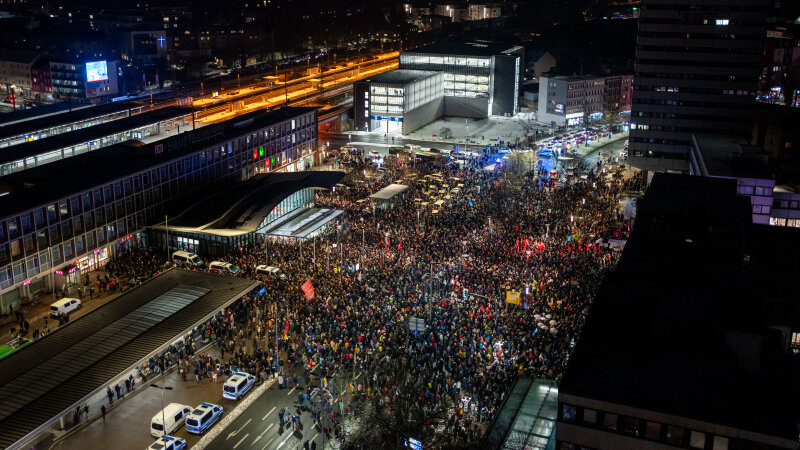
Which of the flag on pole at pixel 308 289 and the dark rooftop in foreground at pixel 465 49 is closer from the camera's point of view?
the flag on pole at pixel 308 289

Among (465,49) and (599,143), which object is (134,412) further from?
(465,49)

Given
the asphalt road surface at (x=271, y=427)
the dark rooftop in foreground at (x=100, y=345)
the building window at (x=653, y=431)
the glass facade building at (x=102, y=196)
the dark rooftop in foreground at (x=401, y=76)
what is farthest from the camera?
the dark rooftop in foreground at (x=401, y=76)

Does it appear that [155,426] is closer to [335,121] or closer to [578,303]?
[578,303]

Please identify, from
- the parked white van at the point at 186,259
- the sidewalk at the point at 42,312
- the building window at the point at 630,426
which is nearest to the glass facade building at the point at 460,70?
the parked white van at the point at 186,259

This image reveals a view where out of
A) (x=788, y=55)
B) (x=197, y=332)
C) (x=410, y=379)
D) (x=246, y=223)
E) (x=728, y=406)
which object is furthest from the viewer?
(x=788, y=55)

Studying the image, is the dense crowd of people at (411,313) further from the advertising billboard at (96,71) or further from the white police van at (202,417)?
the advertising billboard at (96,71)

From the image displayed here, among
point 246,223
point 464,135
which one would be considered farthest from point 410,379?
point 464,135
